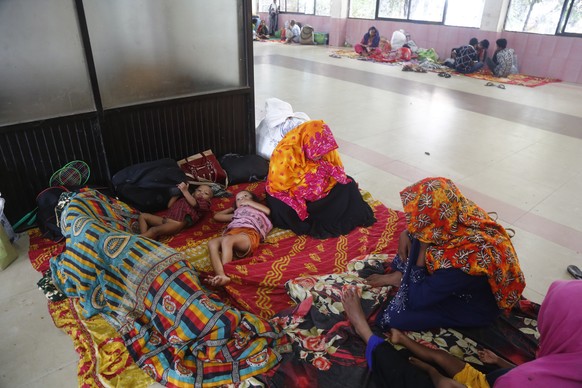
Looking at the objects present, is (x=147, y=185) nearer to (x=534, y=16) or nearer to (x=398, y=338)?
(x=398, y=338)

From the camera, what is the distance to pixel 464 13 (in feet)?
33.1

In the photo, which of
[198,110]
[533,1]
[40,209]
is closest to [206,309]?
[40,209]

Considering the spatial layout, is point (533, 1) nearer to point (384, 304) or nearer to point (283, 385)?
point (384, 304)

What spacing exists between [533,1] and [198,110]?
8.52 m

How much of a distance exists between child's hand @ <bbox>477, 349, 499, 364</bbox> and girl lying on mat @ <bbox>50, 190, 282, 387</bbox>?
0.97 meters

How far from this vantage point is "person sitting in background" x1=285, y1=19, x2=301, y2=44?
45.5 ft

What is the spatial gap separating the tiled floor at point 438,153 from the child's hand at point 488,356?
0.75 m

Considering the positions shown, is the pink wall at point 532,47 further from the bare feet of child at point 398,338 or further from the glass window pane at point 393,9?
the bare feet of child at point 398,338

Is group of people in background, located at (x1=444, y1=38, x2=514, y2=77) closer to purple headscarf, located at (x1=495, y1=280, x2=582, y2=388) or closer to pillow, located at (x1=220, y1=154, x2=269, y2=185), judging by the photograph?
pillow, located at (x1=220, y1=154, x2=269, y2=185)

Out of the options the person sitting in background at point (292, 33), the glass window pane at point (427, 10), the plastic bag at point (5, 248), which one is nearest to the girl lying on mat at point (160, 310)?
the plastic bag at point (5, 248)

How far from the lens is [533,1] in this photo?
28.5 feet

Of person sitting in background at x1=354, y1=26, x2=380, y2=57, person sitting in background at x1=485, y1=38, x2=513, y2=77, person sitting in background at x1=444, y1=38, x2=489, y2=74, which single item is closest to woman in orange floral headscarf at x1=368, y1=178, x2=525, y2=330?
person sitting in background at x1=485, y1=38, x2=513, y2=77

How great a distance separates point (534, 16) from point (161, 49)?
877 cm

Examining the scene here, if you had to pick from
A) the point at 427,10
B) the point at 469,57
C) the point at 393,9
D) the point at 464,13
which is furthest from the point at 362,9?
the point at 469,57
